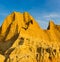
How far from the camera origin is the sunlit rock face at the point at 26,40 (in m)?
58.2

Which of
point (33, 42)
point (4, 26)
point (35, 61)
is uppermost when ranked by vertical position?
point (4, 26)

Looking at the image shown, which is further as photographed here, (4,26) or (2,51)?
(4,26)

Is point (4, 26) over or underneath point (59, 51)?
over

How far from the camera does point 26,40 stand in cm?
6378

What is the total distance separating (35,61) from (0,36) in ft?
58.3

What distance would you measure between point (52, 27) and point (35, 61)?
23860 millimetres

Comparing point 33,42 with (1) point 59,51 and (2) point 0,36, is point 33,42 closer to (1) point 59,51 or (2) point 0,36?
(1) point 59,51

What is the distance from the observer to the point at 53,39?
76.7 m

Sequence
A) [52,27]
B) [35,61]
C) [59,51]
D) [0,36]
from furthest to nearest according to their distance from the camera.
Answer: [52,27] < [0,36] < [59,51] < [35,61]

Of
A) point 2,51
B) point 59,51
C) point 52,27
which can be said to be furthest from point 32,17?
point 59,51

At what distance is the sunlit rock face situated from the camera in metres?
58.2

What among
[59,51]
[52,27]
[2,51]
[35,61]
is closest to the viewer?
[35,61]

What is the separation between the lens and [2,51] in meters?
68.2

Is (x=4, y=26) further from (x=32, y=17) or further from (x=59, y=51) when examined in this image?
(x=59, y=51)
